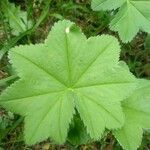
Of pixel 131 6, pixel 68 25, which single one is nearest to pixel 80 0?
pixel 131 6

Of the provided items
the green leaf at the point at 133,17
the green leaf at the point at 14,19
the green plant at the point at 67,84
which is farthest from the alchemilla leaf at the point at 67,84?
the green leaf at the point at 14,19

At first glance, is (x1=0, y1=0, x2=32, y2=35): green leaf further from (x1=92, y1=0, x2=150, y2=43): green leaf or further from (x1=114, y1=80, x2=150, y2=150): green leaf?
(x1=114, y1=80, x2=150, y2=150): green leaf

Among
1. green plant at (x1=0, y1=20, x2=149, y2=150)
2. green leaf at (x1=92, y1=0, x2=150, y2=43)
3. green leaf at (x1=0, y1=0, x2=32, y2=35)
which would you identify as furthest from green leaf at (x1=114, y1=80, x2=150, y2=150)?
green leaf at (x1=0, y1=0, x2=32, y2=35)

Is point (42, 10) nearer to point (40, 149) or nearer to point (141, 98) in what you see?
point (40, 149)

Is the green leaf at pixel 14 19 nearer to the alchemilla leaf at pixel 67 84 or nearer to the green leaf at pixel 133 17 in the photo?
the green leaf at pixel 133 17

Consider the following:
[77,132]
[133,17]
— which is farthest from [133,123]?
[133,17]

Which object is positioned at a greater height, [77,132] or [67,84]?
[67,84]

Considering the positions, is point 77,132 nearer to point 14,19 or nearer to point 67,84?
point 67,84
